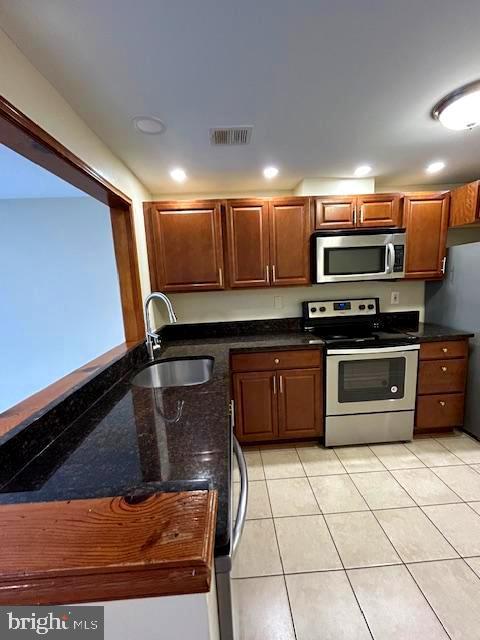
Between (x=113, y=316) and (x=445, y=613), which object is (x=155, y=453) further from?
(x=113, y=316)

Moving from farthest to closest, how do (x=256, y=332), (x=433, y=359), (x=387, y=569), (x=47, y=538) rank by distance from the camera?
(x=256, y=332) → (x=433, y=359) → (x=387, y=569) → (x=47, y=538)

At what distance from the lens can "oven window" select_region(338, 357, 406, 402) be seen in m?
2.25

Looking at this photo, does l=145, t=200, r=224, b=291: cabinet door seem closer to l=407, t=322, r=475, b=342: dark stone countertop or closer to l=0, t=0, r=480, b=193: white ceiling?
l=0, t=0, r=480, b=193: white ceiling

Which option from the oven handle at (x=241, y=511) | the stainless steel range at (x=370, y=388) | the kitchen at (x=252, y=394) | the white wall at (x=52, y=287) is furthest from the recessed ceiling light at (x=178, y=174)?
the oven handle at (x=241, y=511)

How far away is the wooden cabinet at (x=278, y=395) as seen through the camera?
7.44 feet

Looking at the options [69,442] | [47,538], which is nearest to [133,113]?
[69,442]

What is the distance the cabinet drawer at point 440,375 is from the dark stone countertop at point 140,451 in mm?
1824

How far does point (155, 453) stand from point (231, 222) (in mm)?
1962

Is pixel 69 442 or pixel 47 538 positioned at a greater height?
pixel 47 538

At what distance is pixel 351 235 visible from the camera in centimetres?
233

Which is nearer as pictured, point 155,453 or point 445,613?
point 155,453

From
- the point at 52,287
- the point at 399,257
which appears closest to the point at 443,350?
the point at 399,257

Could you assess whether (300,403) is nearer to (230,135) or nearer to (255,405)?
(255,405)

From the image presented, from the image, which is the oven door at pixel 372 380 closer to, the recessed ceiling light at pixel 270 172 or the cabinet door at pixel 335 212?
the cabinet door at pixel 335 212
